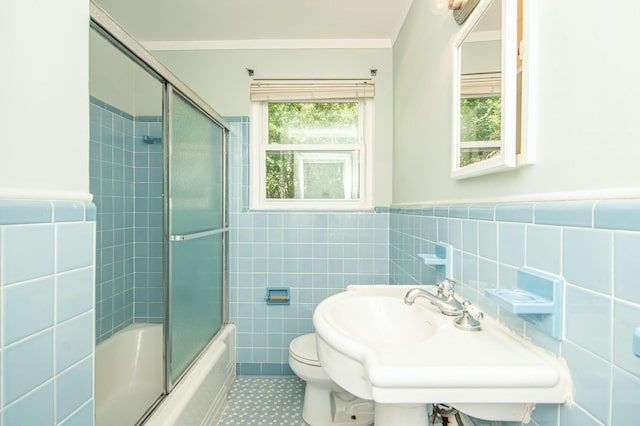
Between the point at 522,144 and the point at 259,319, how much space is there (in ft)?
6.29

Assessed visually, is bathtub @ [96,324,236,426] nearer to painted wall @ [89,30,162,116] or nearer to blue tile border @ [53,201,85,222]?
blue tile border @ [53,201,85,222]

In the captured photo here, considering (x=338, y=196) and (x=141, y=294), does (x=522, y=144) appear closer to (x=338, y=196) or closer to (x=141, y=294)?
(x=338, y=196)

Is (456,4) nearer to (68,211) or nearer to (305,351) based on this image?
(68,211)

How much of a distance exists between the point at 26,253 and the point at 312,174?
1713 mm

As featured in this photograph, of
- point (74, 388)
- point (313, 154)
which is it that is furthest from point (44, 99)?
point (313, 154)

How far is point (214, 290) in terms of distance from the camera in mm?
1917

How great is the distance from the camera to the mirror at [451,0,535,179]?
72cm

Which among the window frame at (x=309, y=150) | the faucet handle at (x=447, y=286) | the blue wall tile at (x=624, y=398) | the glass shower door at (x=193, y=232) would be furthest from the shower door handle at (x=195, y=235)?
the blue wall tile at (x=624, y=398)

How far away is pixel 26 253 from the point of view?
0.60 meters

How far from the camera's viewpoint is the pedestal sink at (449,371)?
584 millimetres

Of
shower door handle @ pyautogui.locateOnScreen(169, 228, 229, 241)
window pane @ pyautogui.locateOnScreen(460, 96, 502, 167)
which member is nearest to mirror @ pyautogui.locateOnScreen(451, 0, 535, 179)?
window pane @ pyautogui.locateOnScreen(460, 96, 502, 167)

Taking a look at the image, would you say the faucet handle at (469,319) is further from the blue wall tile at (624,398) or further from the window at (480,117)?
the window at (480,117)

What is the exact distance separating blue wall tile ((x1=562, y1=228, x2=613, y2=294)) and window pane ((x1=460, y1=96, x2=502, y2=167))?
33cm

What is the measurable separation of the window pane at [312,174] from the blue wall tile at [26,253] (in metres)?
1.58
